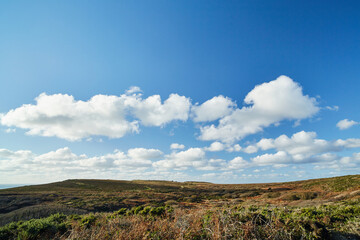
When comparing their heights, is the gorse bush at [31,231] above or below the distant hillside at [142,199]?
above

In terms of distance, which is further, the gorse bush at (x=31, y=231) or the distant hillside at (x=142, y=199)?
the distant hillside at (x=142, y=199)

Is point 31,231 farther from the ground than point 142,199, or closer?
farther from the ground

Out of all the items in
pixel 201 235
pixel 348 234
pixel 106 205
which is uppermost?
pixel 201 235

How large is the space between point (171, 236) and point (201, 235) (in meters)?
1.08

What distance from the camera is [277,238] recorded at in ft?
18.4

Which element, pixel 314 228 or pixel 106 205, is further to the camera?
pixel 106 205

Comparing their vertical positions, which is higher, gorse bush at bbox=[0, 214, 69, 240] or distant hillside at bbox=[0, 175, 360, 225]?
gorse bush at bbox=[0, 214, 69, 240]

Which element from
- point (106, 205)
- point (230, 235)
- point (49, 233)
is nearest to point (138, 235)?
point (230, 235)

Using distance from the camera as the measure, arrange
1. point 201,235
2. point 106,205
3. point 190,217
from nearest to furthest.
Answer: point 201,235 < point 190,217 < point 106,205

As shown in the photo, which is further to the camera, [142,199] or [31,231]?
[142,199]

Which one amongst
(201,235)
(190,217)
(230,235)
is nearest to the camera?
(230,235)

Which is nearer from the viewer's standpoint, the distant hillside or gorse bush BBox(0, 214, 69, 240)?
gorse bush BBox(0, 214, 69, 240)

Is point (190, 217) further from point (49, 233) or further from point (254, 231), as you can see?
point (49, 233)

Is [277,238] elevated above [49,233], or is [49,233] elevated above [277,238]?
[277,238]
